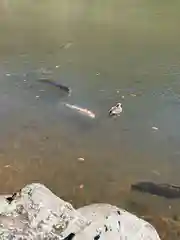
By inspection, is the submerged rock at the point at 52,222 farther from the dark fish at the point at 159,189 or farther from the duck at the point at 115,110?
the duck at the point at 115,110

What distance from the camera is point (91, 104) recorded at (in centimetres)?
582

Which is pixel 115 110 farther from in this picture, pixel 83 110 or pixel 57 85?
pixel 57 85

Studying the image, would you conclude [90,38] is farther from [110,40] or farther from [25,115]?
[25,115]

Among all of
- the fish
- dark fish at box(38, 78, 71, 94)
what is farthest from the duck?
dark fish at box(38, 78, 71, 94)

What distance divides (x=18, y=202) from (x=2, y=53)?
5.29 m

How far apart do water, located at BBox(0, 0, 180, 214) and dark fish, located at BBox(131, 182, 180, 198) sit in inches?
3.0

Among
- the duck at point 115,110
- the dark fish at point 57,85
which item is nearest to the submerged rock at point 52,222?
the duck at point 115,110

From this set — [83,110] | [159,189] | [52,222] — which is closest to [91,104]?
[83,110]

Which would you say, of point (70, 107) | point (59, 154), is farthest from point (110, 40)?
point (59, 154)

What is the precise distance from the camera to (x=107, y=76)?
6.69 m

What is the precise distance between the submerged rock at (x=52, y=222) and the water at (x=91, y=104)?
48.9 inches

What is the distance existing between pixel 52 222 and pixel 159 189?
1.81m

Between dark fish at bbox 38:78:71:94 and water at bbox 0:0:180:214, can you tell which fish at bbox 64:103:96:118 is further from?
dark fish at bbox 38:78:71:94

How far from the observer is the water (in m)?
4.48
